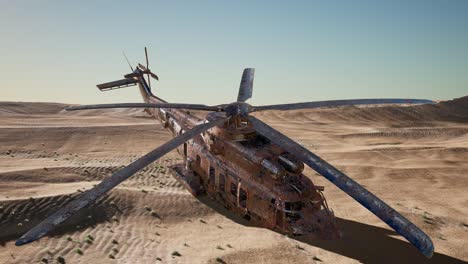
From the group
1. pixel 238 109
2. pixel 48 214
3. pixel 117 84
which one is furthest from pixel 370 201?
pixel 117 84

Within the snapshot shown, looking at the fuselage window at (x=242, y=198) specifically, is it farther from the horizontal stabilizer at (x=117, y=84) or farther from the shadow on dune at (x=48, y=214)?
the horizontal stabilizer at (x=117, y=84)

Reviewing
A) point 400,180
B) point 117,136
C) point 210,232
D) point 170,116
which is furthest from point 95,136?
point 400,180

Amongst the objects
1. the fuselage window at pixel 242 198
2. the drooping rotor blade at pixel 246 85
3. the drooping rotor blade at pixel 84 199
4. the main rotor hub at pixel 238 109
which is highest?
the drooping rotor blade at pixel 246 85

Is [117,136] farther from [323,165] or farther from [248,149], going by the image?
[323,165]

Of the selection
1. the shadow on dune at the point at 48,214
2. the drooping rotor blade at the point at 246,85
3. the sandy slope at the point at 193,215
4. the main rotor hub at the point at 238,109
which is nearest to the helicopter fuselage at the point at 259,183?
the main rotor hub at the point at 238,109

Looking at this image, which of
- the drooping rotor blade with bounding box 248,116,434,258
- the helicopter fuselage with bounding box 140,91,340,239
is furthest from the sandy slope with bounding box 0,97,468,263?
the drooping rotor blade with bounding box 248,116,434,258

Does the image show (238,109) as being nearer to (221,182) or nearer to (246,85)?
(246,85)
